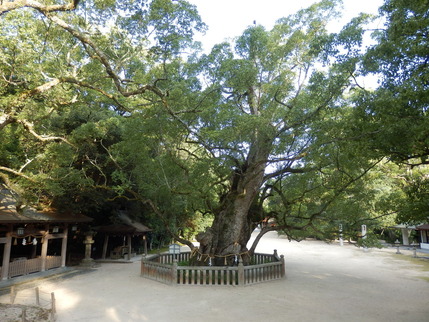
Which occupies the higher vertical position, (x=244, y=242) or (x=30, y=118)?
(x=30, y=118)

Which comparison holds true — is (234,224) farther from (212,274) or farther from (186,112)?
(186,112)

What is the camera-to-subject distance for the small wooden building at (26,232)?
11555 mm

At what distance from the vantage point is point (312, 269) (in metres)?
15.3

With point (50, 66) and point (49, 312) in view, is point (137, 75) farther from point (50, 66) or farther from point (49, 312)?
point (49, 312)

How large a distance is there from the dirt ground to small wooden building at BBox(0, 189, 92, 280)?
1896mm

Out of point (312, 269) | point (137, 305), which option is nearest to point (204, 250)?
point (137, 305)

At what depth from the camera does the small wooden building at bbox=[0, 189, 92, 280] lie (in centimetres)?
1155

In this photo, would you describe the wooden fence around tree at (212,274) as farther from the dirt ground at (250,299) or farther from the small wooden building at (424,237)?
the small wooden building at (424,237)

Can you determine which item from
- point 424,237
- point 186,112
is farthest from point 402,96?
point 424,237

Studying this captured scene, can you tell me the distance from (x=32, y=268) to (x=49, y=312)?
6.98 m

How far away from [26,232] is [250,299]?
1046 centimetres

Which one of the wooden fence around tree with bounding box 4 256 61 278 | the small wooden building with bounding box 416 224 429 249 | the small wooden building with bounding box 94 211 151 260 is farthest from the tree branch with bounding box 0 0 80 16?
the small wooden building with bounding box 416 224 429 249

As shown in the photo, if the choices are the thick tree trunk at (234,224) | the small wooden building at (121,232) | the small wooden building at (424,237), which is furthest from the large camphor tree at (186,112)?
the small wooden building at (424,237)

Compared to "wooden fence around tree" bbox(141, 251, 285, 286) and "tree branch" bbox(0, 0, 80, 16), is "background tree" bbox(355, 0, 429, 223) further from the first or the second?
"tree branch" bbox(0, 0, 80, 16)
